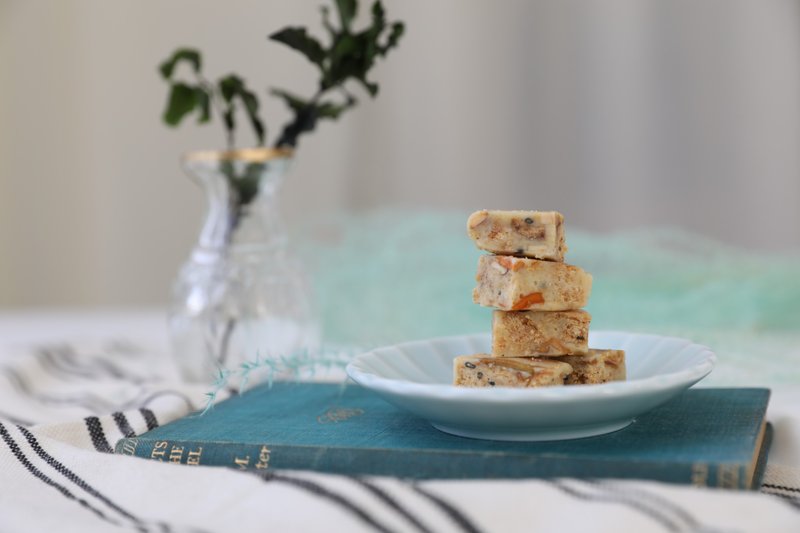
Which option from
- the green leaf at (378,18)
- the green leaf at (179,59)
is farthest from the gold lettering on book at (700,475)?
the green leaf at (179,59)

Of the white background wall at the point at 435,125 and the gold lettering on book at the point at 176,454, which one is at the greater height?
the white background wall at the point at 435,125

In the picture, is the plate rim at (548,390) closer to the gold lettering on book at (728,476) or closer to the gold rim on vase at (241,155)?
the gold lettering on book at (728,476)

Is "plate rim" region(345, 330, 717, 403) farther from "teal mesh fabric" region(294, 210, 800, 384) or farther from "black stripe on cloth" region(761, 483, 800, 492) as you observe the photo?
"teal mesh fabric" region(294, 210, 800, 384)

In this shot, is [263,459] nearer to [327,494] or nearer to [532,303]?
[327,494]

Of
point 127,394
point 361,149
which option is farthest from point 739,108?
point 127,394

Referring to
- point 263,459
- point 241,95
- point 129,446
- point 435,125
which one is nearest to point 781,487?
point 263,459

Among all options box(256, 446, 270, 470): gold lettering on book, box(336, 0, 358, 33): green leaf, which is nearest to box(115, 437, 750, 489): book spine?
box(256, 446, 270, 470): gold lettering on book
